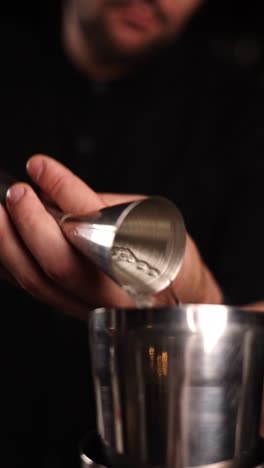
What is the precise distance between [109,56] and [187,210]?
1.67 feet

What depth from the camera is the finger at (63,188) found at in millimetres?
913

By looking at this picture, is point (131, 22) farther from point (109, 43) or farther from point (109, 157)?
point (109, 157)

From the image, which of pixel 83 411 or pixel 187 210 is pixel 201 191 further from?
pixel 83 411

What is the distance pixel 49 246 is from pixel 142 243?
0.42 ft

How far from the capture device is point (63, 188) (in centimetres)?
92

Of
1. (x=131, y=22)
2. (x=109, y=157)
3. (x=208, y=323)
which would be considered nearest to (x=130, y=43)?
(x=131, y=22)

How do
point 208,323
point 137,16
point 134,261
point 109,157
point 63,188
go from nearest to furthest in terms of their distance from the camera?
point 208,323 → point 134,261 → point 63,188 → point 137,16 → point 109,157

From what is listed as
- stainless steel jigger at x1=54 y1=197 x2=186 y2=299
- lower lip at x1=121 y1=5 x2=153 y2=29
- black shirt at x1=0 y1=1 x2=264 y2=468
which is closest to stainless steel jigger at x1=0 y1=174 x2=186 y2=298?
stainless steel jigger at x1=54 y1=197 x2=186 y2=299

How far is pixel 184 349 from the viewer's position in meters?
0.54

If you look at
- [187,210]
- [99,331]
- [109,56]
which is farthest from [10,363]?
[99,331]

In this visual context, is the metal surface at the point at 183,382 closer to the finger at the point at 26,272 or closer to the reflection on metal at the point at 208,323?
the reflection on metal at the point at 208,323

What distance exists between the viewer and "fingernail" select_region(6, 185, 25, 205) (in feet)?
2.73

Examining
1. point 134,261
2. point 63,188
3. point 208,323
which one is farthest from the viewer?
point 63,188

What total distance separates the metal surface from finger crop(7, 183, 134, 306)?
0.86 feet
